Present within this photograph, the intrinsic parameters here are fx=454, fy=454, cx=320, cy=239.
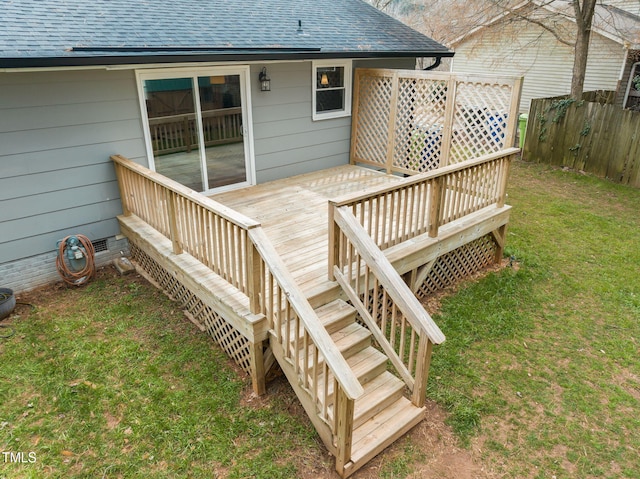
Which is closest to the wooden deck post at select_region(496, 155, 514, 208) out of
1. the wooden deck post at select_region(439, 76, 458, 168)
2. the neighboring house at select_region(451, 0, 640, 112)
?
the wooden deck post at select_region(439, 76, 458, 168)

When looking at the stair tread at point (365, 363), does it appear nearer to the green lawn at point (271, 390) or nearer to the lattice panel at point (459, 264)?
the green lawn at point (271, 390)

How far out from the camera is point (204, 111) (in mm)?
6441

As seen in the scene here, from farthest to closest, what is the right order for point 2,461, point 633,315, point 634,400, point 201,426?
point 633,315, point 634,400, point 201,426, point 2,461

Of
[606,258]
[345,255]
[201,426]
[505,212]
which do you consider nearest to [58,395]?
[201,426]

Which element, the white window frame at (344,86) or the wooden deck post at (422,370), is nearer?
the wooden deck post at (422,370)

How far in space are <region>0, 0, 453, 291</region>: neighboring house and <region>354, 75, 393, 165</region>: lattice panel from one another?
0.94 ft

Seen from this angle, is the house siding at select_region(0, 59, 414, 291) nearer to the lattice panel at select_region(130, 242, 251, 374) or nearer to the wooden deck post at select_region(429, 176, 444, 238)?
the lattice panel at select_region(130, 242, 251, 374)

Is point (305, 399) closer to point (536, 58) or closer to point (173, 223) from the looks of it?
point (173, 223)

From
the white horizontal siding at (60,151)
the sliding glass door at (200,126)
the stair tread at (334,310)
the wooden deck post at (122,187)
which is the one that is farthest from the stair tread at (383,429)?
the sliding glass door at (200,126)

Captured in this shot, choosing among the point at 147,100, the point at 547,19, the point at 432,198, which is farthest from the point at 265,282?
the point at 547,19

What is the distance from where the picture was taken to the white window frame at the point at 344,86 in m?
7.49

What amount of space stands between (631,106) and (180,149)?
14947 millimetres

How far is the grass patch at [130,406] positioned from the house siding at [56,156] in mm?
832

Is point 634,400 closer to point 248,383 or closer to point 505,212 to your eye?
point 505,212
